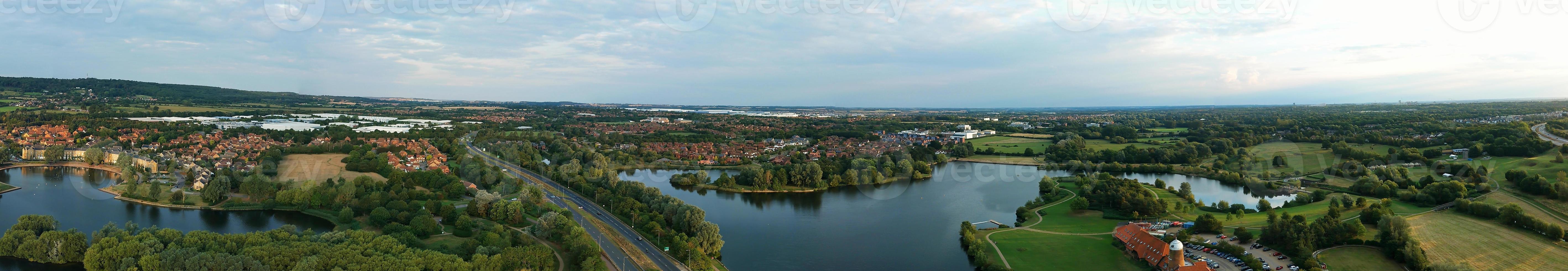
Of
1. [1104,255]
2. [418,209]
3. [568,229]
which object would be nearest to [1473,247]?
[1104,255]

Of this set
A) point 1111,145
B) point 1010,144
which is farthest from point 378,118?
point 1111,145

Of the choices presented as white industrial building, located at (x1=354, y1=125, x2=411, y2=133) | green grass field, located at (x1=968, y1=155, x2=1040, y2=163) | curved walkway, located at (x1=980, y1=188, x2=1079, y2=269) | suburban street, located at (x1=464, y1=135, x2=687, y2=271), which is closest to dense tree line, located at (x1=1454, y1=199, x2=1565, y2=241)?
curved walkway, located at (x1=980, y1=188, x2=1079, y2=269)

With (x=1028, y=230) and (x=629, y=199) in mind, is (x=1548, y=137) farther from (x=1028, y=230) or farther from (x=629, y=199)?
(x=629, y=199)

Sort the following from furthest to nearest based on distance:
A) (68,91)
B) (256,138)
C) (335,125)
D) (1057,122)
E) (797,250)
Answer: (1057,122), (68,91), (335,125), (256,138), (797,250)

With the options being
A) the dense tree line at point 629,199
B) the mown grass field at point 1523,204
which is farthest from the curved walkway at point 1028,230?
the mown grass field at point 1523,204

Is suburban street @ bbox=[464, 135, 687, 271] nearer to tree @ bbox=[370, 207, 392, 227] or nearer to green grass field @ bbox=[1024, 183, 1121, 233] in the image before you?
tree @ bbox=[370, 207, 392, 227]

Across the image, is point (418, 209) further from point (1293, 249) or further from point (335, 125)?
point (335, 125)

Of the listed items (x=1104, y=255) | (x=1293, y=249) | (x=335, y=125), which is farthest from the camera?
(x=335, y=125)
